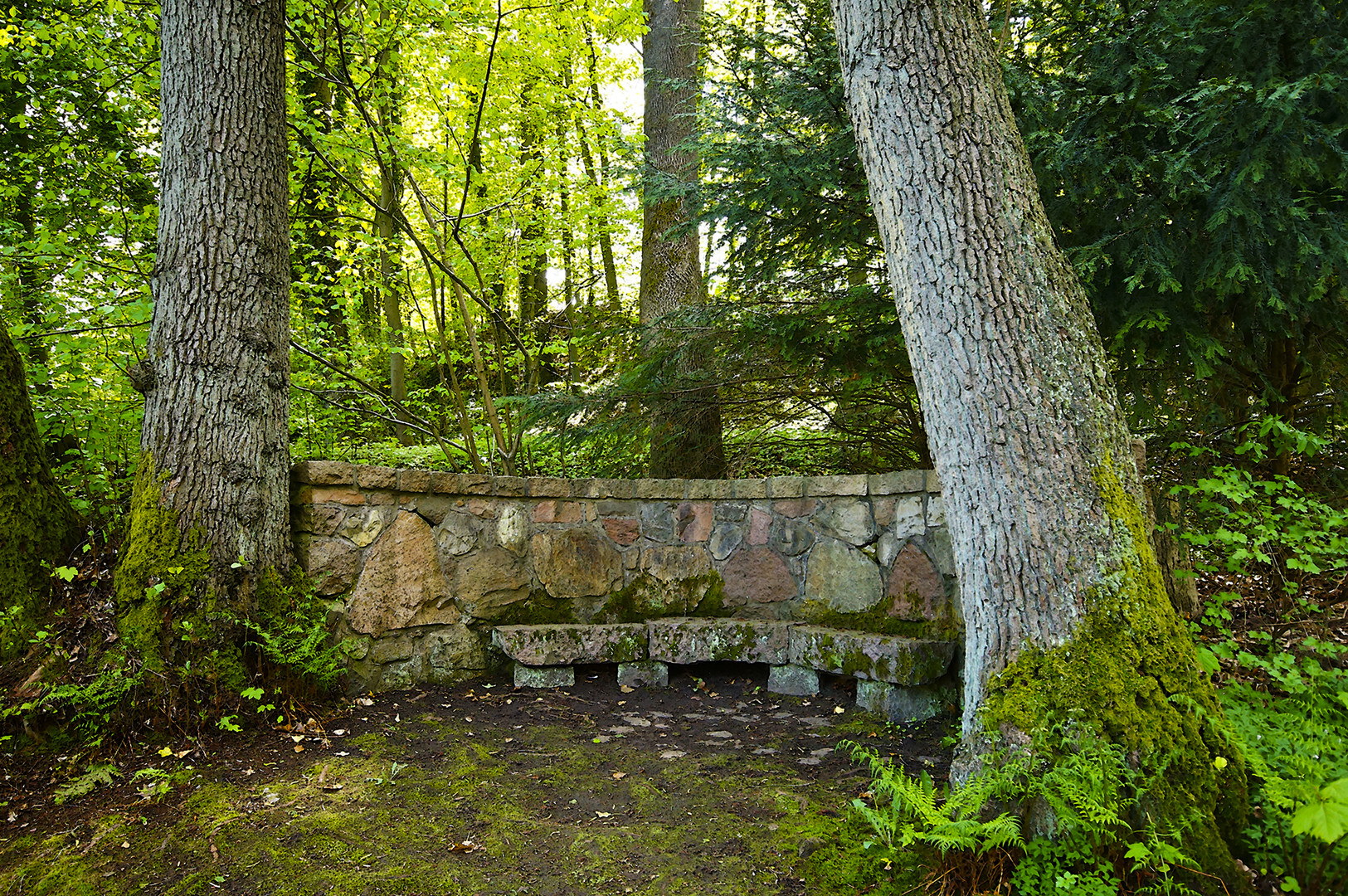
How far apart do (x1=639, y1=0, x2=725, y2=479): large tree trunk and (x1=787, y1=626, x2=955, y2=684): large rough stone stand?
5.36ft

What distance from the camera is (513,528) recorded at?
4.36 m

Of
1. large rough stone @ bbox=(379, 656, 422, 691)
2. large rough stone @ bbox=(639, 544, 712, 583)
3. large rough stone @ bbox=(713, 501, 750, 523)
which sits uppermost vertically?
large rough stone @ bbox=(713, 501, 750, 523)

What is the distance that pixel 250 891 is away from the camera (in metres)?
2.11

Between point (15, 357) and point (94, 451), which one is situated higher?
point (15, 357)

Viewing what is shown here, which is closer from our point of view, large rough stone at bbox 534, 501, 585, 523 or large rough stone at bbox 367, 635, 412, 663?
large rough stone at bbox 367, 635, 412, 663

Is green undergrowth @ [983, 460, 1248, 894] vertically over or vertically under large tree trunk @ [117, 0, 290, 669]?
under

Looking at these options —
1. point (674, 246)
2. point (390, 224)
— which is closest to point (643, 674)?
point (674, 246)

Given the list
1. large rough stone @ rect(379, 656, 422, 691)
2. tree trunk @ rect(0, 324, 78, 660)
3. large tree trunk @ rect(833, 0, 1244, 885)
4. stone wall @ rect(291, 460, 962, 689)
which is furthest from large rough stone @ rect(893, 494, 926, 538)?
tree trunk @ rect(0, 324, 78, 660)

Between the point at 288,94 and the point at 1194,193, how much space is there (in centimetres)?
548

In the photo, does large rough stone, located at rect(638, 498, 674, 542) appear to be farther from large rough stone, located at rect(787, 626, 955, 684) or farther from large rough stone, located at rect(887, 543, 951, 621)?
large rough stone, located at rect(887, 543, 951, 621)

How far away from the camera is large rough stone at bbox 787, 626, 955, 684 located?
11.4 ft

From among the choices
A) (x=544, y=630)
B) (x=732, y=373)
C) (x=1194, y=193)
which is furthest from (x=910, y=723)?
(x=1194, y=193)

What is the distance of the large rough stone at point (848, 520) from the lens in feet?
13.3

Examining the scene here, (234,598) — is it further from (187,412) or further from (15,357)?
(15,357)
